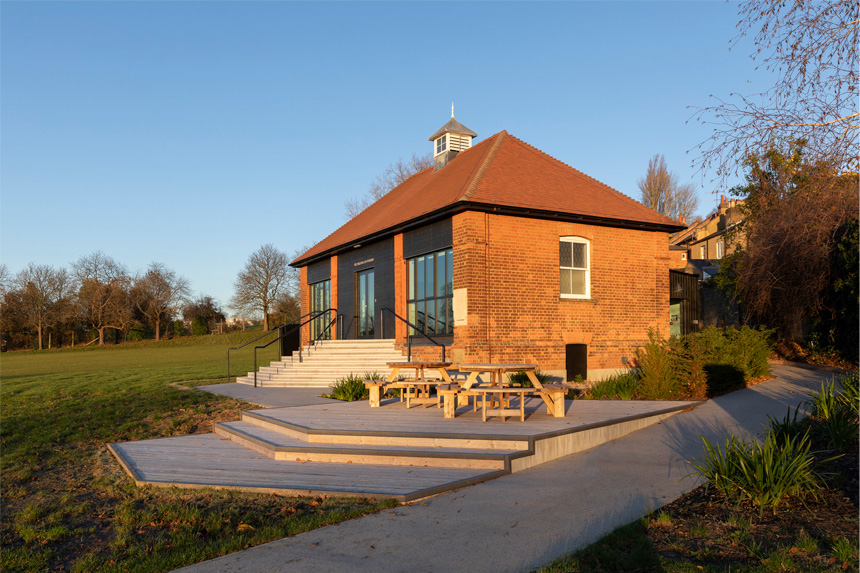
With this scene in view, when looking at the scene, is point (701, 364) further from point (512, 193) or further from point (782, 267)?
point (782, 267)

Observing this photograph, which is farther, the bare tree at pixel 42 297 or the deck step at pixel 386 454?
the bare tree at pixel 42 297

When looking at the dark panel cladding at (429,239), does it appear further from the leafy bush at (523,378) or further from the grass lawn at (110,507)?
the grass lawn at (110,507)

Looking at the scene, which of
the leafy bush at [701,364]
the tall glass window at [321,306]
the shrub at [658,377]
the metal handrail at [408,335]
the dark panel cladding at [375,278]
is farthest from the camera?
the tall glass window at [321,306]

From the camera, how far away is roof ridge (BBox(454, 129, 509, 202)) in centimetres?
1454

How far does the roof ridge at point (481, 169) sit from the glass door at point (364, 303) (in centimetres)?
542

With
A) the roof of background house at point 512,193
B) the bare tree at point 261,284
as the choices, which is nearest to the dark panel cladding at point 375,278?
the roof of background house at point 512,193

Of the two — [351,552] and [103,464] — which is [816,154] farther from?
[103,464]

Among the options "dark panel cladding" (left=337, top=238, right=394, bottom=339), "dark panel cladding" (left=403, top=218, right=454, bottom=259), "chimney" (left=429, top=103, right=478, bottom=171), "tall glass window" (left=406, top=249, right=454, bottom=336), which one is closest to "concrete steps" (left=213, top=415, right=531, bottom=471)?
"tall glass window" (left=406, top=249, right=454, bottom=336)

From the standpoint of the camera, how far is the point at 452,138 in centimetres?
2122

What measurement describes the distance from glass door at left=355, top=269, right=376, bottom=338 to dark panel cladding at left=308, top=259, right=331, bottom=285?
7.98ft

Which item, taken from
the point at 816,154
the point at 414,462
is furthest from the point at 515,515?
the point at 816,154

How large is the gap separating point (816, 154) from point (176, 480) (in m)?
7.89

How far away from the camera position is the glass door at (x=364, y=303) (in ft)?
65.3

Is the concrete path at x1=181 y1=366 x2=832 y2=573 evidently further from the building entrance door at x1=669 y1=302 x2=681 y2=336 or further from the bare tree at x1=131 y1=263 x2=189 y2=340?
the bare tree at x1=131 y1=263 x2=189 y2=340
